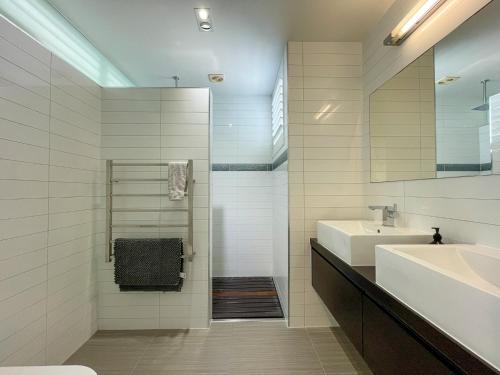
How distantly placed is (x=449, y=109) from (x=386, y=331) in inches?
44.1

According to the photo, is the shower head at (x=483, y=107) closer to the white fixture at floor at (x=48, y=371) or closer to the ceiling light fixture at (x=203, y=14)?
the ceiling light fixture at (x=203, y=14)

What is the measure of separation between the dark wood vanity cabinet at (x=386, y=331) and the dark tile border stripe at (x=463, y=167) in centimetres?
64

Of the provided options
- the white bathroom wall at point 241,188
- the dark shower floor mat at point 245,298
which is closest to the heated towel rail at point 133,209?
the dark shower floor mat at point 245,298

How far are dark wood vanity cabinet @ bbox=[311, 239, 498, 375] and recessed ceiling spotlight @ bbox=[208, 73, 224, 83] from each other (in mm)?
2094

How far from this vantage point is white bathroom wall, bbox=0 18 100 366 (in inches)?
57.7

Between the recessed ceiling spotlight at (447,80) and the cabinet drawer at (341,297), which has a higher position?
the recessed ceiling spotlight at (447,80)

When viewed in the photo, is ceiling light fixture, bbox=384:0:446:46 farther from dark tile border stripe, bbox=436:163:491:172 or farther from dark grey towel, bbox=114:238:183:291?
dark grey towel, bbox=114:238:183:291

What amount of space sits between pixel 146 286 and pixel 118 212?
66 centimetres

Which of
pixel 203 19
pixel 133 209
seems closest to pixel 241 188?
pixel 133 209

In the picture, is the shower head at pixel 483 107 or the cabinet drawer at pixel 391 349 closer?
the cabinet drawer at pixel 391 349

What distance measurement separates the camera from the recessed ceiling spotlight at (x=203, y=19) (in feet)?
6.28

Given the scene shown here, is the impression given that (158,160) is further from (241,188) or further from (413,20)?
(413,20)

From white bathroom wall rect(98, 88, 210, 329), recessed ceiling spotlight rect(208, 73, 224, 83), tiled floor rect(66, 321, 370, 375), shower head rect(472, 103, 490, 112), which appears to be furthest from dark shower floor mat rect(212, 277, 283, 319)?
recessed ceiling spotlight rect(208, 73, 224, 83)

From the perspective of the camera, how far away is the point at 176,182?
2.28 m
